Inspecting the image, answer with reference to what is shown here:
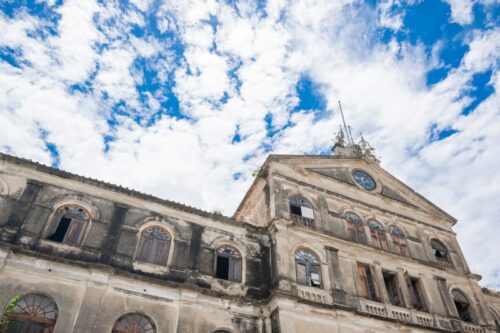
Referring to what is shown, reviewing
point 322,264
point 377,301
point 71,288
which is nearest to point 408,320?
point 377,301

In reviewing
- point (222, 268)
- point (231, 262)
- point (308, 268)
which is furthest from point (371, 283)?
point (222, 268)

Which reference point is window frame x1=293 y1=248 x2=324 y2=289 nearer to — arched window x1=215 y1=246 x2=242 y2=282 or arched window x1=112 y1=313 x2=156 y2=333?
arched window x1=215 y1=246 x2=242 y2=282

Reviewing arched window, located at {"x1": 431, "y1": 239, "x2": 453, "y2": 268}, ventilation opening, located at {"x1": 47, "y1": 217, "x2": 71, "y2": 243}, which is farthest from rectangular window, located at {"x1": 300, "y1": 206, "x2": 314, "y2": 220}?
ventilation opening, located at {"x1": 47, "y1": 217, "x2": 71, "y2": 243}

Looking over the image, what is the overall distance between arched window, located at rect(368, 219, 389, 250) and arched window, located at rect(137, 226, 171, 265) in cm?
1058

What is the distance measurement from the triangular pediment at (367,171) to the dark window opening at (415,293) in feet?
15.7

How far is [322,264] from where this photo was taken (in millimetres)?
17812

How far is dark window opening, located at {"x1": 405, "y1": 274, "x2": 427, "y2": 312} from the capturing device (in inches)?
743

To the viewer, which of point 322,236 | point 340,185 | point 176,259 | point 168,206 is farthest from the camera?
point 340,185

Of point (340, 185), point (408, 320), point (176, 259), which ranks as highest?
point (340, 185)

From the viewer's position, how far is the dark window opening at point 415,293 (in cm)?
1888

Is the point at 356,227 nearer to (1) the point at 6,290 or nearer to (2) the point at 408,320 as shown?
(2) the point at 408,320

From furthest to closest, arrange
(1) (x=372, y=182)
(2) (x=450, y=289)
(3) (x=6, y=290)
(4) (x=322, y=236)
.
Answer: (1) (x=372, y=182), (2) (x=450, y=289), (4) (x=322, y=236), (3) (x=6, y=290)

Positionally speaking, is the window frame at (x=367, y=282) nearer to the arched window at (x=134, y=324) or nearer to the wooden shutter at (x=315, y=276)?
the wooden shutter at (x=315, y=276)

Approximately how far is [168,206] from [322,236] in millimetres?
7192
